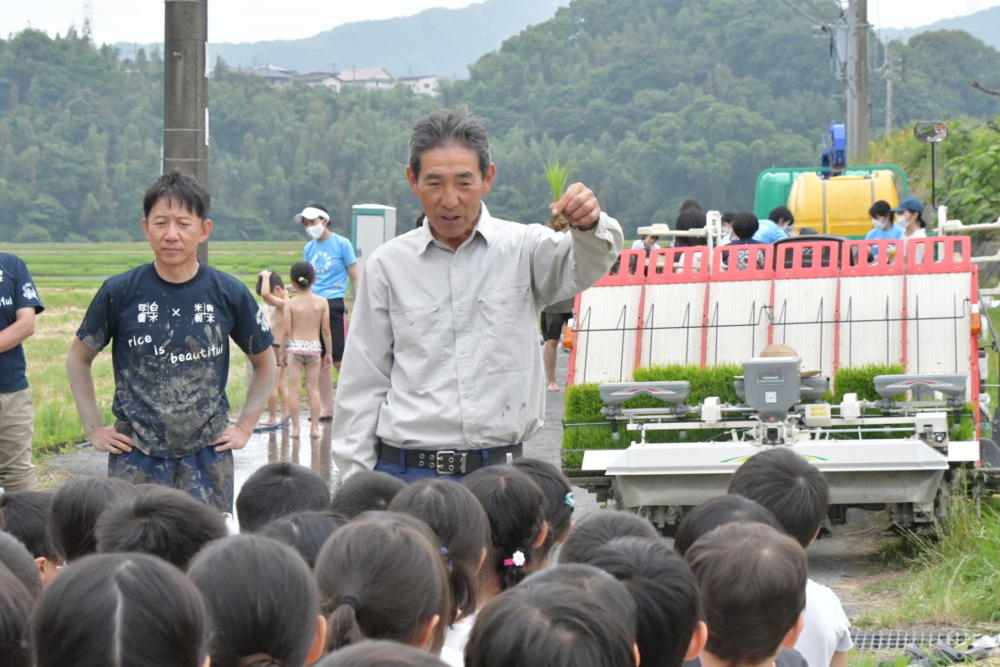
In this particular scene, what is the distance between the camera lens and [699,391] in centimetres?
725

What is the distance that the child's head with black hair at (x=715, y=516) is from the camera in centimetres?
379

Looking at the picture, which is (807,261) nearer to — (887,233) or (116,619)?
(887,233)

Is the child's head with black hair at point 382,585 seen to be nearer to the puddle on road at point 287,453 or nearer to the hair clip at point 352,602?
the hair clip at point 352,602

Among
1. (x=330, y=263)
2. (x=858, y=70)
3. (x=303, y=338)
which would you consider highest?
(x=858, y=70)

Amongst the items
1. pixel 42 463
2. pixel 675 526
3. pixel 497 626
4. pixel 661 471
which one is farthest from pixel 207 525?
pixel 42 463

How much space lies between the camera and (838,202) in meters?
14.2

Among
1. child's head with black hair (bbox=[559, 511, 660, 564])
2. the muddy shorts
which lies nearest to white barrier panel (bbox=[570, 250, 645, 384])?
the muddy shorts

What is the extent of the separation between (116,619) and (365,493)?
70.8 inches

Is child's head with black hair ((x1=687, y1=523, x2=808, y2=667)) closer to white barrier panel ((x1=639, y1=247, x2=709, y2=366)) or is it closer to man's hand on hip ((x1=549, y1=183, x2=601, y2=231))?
man's hand on hip ((x1=549, y1=183, x2=601, y2=231))

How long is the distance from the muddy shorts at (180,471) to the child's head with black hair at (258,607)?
2352 millimetres

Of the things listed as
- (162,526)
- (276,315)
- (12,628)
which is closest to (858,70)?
(276,315)

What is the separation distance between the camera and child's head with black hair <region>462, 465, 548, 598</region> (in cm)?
364

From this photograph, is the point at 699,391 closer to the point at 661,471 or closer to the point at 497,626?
the point at 661,471

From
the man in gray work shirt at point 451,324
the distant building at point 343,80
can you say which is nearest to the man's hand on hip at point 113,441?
the man in gray work shirt at point 451,324
